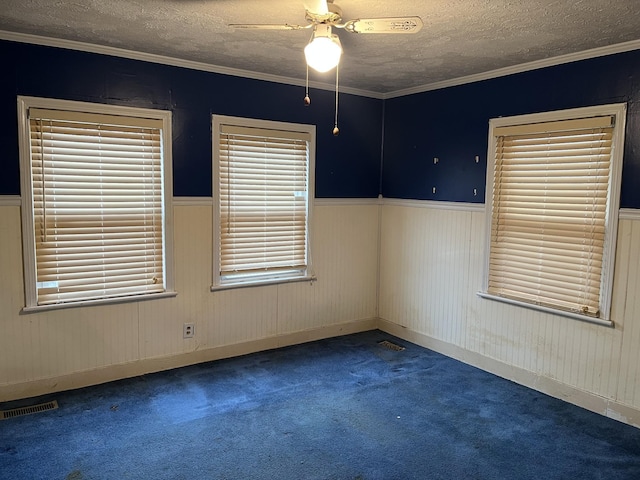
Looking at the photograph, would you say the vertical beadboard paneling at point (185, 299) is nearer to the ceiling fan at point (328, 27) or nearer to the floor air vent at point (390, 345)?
the floor air vent at point (390, 345)

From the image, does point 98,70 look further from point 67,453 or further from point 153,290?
point 67,453

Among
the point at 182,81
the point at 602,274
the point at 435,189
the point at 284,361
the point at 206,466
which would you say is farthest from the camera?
the point at 435,189

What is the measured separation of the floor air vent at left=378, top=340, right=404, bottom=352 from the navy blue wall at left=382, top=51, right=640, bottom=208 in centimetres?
143

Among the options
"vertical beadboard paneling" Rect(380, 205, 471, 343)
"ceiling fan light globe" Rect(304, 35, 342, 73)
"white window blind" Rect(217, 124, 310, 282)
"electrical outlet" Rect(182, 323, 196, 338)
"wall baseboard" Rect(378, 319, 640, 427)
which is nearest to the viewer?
"ceiling fan light globe" Rect(304, 35, 342, 73)

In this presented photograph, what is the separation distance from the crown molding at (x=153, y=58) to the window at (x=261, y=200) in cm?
37

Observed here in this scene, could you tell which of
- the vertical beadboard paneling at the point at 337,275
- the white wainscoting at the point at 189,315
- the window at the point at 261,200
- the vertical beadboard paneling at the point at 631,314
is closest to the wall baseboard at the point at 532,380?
the vertical beadboard paneling at the point at 631,314

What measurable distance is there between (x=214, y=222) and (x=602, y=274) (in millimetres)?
2913

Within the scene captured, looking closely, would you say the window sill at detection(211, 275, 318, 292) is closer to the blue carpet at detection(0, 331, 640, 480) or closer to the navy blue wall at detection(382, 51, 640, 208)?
the blue carpet at detection(0, 331, 640, 480)

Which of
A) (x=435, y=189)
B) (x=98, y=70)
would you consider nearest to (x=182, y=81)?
(x=98, y=70)

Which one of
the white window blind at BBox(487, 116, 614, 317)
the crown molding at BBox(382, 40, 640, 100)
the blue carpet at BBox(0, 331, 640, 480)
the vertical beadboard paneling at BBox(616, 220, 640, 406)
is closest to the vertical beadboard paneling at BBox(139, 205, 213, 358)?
the blue carpet at BBox(0, 331, 640, 480)

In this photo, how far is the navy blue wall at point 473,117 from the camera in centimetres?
323

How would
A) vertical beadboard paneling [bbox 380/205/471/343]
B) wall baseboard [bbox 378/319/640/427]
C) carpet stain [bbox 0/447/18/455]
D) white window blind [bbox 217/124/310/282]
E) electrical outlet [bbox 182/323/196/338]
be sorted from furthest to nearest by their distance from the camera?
vertical beadboard paneling [bbox 380/205/471/343], white window blind [bbox 217/124/310/282], electrical outlet [bbox 182/323/196/338], wall baseboard [bbox 378/319/640/427], carpet stain [bbox 0/447/18/455]

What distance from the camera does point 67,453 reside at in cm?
280

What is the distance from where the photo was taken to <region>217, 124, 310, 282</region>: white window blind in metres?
4.21
